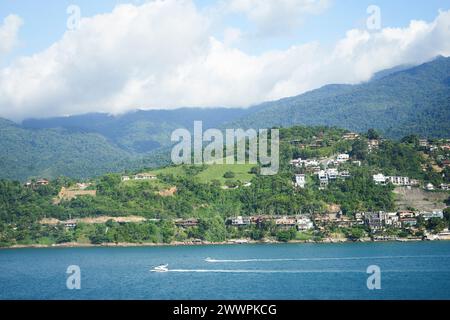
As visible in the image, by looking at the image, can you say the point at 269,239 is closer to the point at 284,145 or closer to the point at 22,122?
the point at 284,145

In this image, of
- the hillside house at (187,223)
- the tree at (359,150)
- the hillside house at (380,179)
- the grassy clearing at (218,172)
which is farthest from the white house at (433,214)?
the hillside house at (187,223)

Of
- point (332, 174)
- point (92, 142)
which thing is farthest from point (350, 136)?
point (92, 142)

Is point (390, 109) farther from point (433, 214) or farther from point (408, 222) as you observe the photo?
point (408, 222)

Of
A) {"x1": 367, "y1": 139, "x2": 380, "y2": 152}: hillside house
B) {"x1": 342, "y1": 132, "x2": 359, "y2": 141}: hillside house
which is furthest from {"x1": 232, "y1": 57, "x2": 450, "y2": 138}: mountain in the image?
{"x1": 367, "y1": 139, "x2": 380, "y2": 152}: hillside house

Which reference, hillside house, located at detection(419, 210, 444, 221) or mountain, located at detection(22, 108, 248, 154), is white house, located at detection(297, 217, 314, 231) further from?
mountain, located at detection(22, 108, 248, 154)

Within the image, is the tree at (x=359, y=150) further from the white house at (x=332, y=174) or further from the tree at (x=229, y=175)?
the tree at (x=229, y=175)

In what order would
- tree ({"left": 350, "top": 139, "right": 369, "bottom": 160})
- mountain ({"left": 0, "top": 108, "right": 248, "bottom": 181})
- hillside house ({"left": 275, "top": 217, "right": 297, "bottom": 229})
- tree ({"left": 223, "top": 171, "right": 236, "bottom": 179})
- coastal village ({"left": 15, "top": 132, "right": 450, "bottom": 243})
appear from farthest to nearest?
mountain ({"left": 0, "top": 108, "right": 248, "bottom": 181}) → tree ({"left": 350, "top": 139, "right": 369, "bottom": 160}) → tree ({"left": 223, "top": 171, "right": 236, "bottom": 179}) → hillside house ({"left": 275, "top": 217, "right": 297, "bottom": 229}) → coastal village ({"left": 15, "top": 132, "right": 450, "bottom": 243})
